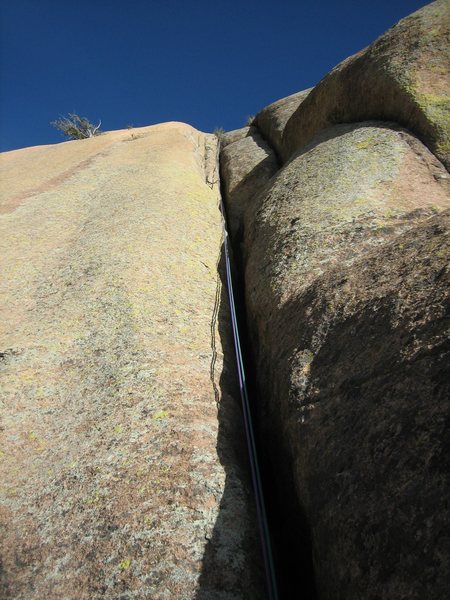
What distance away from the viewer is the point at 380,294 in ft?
16.6

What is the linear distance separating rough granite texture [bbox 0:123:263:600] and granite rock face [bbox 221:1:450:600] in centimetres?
95

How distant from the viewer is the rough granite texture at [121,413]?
14.7 feet

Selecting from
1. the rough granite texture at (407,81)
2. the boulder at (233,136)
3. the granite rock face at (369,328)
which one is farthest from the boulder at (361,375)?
the boulder at (233,136)

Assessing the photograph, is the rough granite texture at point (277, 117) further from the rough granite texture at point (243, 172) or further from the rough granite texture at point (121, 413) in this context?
the rough granite texture at point (121, 413)

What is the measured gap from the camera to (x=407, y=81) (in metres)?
10.6

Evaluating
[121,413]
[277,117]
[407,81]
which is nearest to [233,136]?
[277,117]

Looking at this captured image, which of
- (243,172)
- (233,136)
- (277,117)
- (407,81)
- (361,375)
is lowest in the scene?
(361,375)

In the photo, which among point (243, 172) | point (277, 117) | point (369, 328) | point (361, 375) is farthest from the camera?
point (277, 117)

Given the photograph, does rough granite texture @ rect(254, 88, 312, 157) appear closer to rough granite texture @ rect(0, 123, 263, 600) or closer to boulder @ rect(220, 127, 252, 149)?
boulder @ rect(220, 127, 252, 149)

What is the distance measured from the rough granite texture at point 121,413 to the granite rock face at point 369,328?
0.95 meters

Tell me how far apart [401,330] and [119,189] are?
12035mm

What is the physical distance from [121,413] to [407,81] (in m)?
10.4

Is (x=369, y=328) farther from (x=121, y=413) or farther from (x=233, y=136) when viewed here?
(x=233, y=136)

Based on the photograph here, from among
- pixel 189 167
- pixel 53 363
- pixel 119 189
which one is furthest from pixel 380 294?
pixel 189 167
